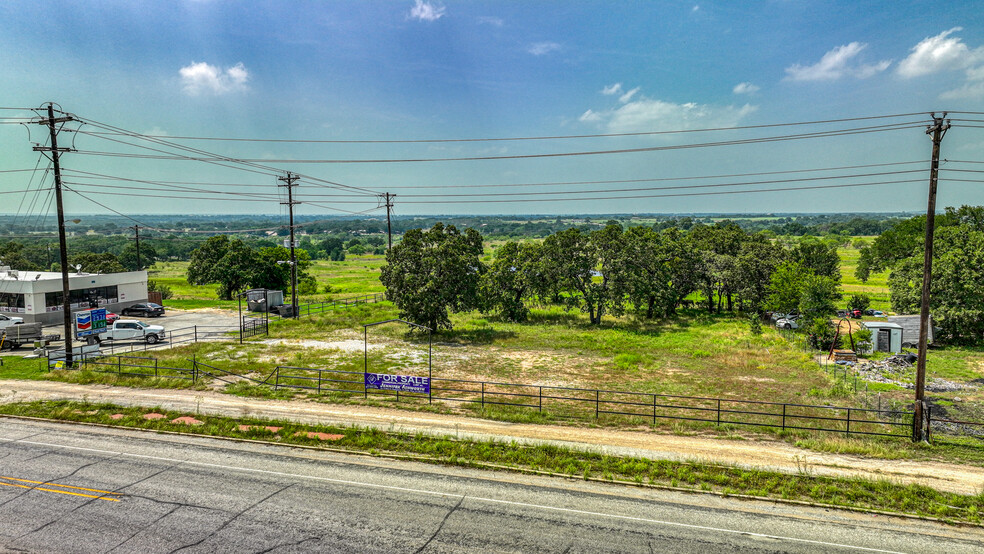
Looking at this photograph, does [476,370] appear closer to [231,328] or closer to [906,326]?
[231,328]

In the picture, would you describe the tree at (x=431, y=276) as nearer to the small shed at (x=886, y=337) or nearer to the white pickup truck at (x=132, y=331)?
the white pickup truck at (x=132, y=331)

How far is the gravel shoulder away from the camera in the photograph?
1669 cm

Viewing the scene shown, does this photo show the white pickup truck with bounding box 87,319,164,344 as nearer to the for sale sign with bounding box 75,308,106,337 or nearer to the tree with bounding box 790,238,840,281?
the for sale sign with bounding box 75,308,106,337

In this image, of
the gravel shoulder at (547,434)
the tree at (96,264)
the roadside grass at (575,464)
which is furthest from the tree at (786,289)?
the tree at (96,264)

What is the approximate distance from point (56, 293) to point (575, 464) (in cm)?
5250

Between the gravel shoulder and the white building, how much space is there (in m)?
21.3

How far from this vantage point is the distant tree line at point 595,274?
42.3 m

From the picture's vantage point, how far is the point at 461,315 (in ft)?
189

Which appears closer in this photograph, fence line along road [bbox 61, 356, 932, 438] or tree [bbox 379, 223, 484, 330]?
fence line along road [bbox 61, 356, 932, 438]

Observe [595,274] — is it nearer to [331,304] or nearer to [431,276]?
[431,276]

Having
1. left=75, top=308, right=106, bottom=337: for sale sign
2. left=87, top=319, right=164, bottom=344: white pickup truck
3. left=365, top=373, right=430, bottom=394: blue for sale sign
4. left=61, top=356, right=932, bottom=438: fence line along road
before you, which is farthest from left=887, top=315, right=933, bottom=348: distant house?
left=75, top=308, right=106, bottom=337: for sale sign

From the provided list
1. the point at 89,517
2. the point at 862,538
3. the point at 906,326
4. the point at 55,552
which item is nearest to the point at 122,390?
the point at 89,517

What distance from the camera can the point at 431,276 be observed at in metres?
42.5

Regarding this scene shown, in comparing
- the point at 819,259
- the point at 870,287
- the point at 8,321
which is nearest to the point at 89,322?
the point at 8,321
